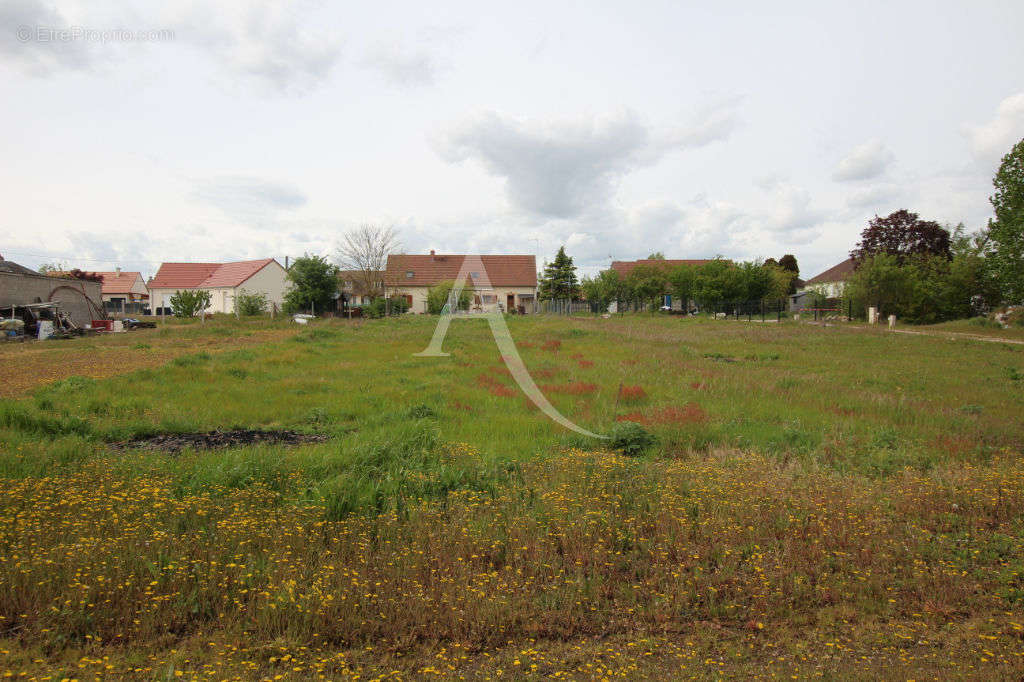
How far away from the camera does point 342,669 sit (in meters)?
3.37

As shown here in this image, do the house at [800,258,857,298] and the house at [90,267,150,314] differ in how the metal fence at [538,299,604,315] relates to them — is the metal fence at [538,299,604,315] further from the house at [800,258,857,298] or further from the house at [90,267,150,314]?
the house at [90,267,150,314]

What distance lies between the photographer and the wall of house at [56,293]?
27.7 m

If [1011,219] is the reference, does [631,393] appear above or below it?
below

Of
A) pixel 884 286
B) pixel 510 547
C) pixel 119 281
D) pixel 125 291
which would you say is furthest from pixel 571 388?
pixel 119 281

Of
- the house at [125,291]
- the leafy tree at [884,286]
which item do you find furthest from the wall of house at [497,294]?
the house at [125,291]

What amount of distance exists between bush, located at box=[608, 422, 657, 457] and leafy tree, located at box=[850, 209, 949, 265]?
57.3 metres

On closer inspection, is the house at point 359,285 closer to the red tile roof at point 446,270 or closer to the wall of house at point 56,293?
the red tile roof at point 446,270

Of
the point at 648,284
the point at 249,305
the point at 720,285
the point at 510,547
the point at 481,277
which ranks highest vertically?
the point at 481,277

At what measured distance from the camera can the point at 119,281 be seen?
264 ft

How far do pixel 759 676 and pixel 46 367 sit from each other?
60.7 ft

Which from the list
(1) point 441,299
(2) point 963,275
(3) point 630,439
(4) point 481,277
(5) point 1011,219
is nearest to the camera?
(3) point 630,439

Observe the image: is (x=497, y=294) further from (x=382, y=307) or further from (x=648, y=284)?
(x=382, y=307)

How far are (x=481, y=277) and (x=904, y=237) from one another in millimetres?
47615

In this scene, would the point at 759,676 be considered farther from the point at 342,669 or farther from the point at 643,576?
the point at 342,669
